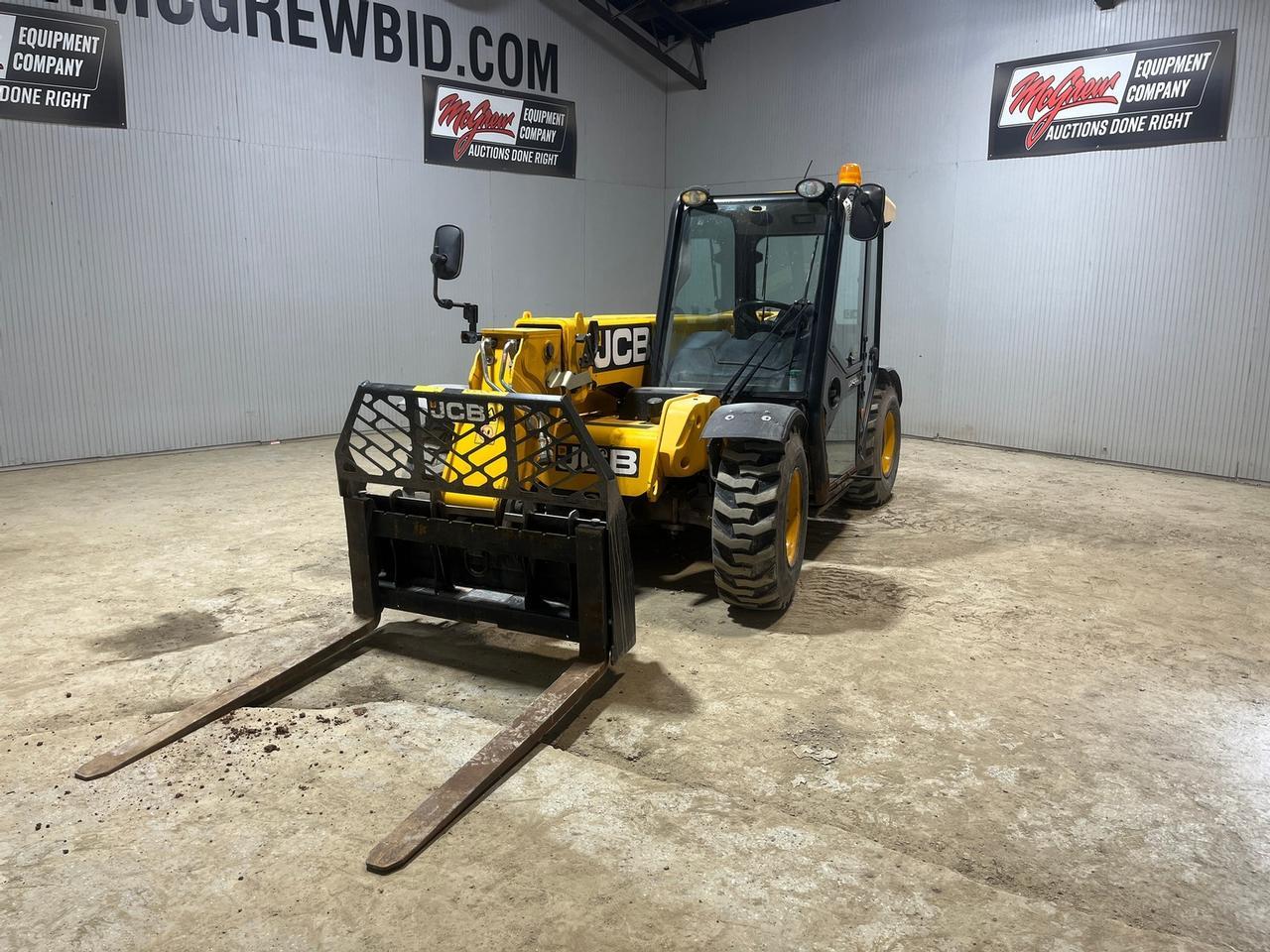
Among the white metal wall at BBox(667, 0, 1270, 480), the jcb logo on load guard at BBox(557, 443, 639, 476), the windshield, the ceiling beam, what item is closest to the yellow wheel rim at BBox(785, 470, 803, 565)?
the windshield

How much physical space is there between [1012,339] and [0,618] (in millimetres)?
9230

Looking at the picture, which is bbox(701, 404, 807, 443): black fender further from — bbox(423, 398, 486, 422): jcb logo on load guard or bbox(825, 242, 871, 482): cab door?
bbox(423, 398, 486, 422): jcb logo on load guard

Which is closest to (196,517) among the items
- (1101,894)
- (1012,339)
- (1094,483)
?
(1101,894)

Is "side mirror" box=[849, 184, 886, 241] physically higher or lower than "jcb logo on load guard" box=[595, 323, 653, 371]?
higher

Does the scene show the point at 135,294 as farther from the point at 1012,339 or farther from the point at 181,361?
the point at 1012,339

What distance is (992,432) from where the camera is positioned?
1012 cm

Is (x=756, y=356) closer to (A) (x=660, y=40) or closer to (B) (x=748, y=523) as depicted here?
(B) (x=748, y=523)

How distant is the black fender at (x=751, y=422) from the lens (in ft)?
14.3

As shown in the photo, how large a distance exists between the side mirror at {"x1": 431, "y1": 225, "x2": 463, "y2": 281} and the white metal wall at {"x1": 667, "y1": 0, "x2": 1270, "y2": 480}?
24.3 ft

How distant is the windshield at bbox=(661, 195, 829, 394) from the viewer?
526 cm

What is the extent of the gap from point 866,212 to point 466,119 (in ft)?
24.1

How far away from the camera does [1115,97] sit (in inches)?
344

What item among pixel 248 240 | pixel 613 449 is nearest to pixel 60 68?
pixel 248 240

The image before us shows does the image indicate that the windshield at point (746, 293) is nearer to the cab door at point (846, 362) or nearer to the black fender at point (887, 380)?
the cab door at point (846, 362)
